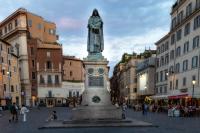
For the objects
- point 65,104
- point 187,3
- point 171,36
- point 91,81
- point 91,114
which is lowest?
point 65,104

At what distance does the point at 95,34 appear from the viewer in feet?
87.0

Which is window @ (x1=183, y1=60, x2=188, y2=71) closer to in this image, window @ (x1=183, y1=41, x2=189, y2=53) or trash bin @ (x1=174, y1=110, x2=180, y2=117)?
window @ (x1=183, y1=41, x2=189, y2=53)

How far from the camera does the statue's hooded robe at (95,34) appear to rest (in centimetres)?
2630

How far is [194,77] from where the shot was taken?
5294 centimetres

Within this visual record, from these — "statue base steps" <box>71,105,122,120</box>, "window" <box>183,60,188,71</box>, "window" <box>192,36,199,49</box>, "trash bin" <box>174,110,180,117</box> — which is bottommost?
A: "trash bin" <box>174,110,180,117</box>

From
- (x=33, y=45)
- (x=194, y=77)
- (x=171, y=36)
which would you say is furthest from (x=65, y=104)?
(x=194, y=77)

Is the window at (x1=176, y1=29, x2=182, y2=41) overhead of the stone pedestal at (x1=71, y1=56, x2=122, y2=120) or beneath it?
overhead

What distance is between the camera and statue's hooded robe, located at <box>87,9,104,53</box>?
26297mm

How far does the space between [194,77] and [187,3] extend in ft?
45.4

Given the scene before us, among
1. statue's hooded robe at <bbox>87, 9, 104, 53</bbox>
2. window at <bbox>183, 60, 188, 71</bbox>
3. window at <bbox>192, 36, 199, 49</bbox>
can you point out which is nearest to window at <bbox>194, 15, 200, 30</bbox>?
window at <bbox>192, 36, 199, 49</bbox>

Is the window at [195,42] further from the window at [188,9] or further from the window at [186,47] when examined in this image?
the window at [188,9]

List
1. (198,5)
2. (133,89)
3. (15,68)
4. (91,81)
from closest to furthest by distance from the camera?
(91,81) → (198,5) → (15,68) → (133,89)

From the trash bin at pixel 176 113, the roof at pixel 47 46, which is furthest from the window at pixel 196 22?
the roof at pixel 47 46

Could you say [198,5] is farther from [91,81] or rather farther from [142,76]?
[142,76]
